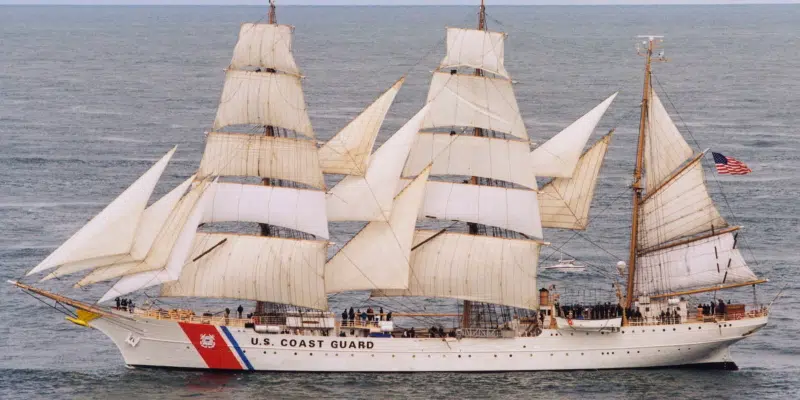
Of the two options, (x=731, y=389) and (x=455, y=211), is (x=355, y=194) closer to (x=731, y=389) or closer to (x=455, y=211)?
(x=455, y=211)

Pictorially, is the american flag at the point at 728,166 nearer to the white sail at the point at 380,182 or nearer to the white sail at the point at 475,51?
the white sail at the point at 475,51

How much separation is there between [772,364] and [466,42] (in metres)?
23.8

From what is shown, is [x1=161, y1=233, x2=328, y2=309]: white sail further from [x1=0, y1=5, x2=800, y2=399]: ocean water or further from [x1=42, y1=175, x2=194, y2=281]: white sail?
[x1=0, y1=5, x2=800, y2=399]: ocean water

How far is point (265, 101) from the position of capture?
271 feet

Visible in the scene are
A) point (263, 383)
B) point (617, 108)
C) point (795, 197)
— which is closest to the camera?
point (263, 383)

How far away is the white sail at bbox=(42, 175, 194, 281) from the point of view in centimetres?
7900

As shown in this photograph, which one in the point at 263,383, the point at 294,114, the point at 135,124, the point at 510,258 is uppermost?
the point at 135,124

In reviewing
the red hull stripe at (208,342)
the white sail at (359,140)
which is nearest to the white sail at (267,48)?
the white sail at (359,140)

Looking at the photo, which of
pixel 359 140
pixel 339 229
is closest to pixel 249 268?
pixel 359 140

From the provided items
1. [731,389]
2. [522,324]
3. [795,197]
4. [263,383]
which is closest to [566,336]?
[522,324]

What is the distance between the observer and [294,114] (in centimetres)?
8256

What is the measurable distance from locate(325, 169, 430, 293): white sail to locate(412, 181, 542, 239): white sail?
195 centimetres

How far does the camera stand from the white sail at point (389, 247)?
8231 cm

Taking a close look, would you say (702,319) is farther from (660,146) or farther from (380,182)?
(380,182)
